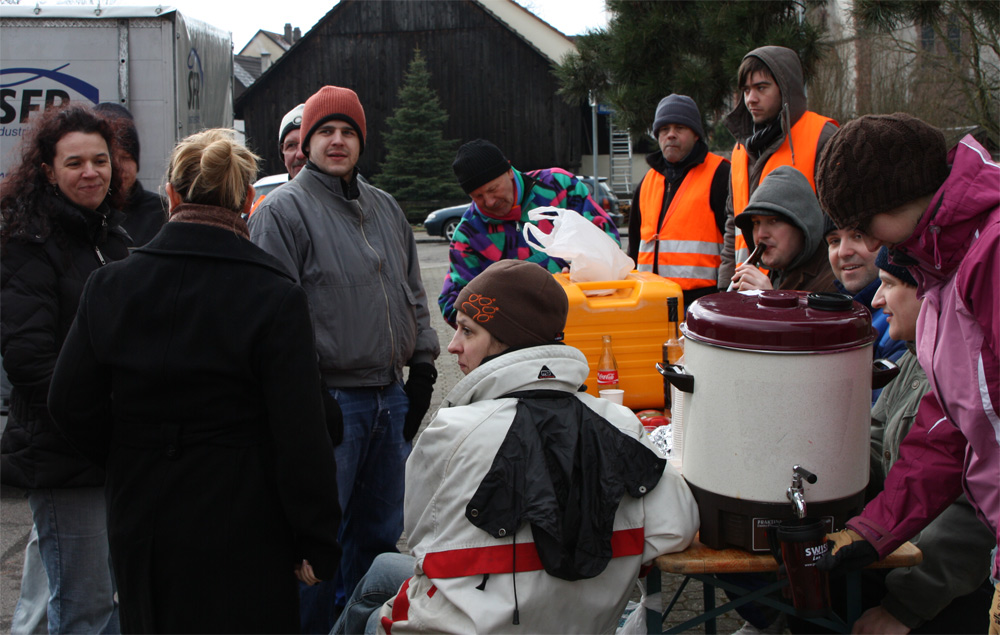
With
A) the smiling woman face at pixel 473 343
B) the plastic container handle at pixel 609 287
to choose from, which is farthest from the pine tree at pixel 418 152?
the smiling woman face at pixel 473 343

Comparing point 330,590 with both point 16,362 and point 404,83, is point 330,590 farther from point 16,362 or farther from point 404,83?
point 404,83

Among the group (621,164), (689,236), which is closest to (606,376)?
(689,236)

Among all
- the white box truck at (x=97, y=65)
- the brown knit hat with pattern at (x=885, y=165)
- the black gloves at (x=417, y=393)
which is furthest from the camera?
the white box truck at (x=97, y=65)

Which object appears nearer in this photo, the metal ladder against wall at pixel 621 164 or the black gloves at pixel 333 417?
the black gloves at pixel 333 417

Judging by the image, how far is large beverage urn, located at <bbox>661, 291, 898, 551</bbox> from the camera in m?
1.85

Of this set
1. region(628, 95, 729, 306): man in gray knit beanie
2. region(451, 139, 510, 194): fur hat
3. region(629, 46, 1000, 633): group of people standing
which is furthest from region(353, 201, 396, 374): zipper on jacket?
region(628, 95, 729, 306): man in gray knit beanie

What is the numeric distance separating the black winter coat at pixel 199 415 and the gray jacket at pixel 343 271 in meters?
0.78

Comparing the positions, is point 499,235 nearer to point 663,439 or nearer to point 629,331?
point 629,331

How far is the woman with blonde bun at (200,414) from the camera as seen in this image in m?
2.06

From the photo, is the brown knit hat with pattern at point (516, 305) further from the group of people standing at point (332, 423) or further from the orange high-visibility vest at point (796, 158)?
the orange high-visibility vest at point (796, 158)

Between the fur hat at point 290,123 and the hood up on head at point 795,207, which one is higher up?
the fur hat at point 290,123

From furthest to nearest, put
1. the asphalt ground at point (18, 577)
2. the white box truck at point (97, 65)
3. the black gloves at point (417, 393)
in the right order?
the white box truck at point (97, 65), the asphalt ground at point (18, 577), the black gloves at point (417, 393)

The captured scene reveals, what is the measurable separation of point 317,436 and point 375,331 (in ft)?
3.04

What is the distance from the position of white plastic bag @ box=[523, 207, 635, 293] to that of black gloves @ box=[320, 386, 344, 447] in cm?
110
